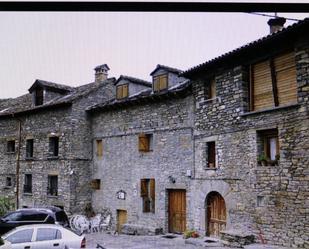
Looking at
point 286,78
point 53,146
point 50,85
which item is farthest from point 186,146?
point 50,85

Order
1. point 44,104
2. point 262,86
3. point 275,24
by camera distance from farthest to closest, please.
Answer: point 44,104, point 275,24, point 262,86

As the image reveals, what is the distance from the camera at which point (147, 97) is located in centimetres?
1669

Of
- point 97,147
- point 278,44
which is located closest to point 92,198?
point 97,147

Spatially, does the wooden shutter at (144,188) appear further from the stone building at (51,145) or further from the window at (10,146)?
the window at (10,146)

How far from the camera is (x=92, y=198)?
65.9 feet

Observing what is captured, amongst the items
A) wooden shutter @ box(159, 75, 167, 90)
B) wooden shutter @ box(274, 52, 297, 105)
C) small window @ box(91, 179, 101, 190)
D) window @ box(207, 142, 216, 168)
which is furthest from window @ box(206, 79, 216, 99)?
small window @ box(91, 179, 101, 190)

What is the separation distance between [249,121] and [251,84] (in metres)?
1.28

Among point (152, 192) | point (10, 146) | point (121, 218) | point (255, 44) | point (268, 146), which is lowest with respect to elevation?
point (121, 218)

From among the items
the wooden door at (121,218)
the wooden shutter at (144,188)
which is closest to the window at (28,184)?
the wooden door at (121,218)

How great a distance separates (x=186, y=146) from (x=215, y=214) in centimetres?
302

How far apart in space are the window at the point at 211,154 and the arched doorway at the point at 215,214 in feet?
3.55

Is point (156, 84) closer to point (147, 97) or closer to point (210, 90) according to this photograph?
point (147, 97)

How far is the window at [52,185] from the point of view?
20544mm

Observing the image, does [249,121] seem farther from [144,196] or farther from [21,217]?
[21,217]
